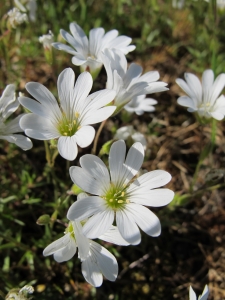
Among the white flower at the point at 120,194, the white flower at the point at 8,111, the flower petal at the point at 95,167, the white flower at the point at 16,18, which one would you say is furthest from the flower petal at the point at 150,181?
the white flower at the point at 16,18

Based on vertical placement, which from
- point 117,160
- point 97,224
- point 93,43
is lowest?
point 97,224

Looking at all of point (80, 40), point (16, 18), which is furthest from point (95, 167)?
point (16, 18)

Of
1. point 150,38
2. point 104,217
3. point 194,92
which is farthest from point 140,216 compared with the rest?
point 150,38

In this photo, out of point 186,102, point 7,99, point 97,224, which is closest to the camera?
point 97,224

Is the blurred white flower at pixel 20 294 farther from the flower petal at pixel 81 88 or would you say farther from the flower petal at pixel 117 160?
the flower petal at pixel 81 88

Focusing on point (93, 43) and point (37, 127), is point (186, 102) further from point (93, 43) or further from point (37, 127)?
point (37, 127)
